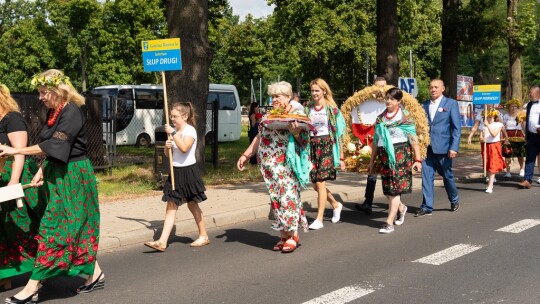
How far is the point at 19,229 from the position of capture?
5.70 meters

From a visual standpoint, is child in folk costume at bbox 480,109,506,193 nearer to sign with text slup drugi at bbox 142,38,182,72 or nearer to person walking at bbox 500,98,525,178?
person walking at bbox 500,98,525,178

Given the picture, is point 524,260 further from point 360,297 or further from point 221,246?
point 221,246

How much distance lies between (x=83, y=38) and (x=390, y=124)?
4359 centimetres

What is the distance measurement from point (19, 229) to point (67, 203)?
58 cm

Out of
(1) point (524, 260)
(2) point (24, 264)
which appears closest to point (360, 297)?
(1) point (524, 260)

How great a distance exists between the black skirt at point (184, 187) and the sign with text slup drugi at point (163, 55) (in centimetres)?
279

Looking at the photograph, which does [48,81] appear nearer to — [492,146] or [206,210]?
[206,210]

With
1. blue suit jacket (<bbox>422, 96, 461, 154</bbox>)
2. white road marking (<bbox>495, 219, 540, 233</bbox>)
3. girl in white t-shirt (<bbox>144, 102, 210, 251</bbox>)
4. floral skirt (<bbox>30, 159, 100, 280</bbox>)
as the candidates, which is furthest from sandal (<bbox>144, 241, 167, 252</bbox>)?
blue suit jacket (<bbox>422, 96, 461, 154</bbox>)

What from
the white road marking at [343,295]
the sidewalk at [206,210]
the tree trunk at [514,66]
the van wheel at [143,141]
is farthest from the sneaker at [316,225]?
the tree trunk at [514,66]

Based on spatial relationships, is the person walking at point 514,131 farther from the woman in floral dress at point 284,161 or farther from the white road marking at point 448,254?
the woman in floral dress at point 284,161

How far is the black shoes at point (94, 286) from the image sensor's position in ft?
19.1

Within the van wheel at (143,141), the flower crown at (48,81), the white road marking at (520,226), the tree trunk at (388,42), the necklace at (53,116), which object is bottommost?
the white road marking at (520,226)

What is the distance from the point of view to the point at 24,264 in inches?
227

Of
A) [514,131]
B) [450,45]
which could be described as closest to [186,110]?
[514,131]
